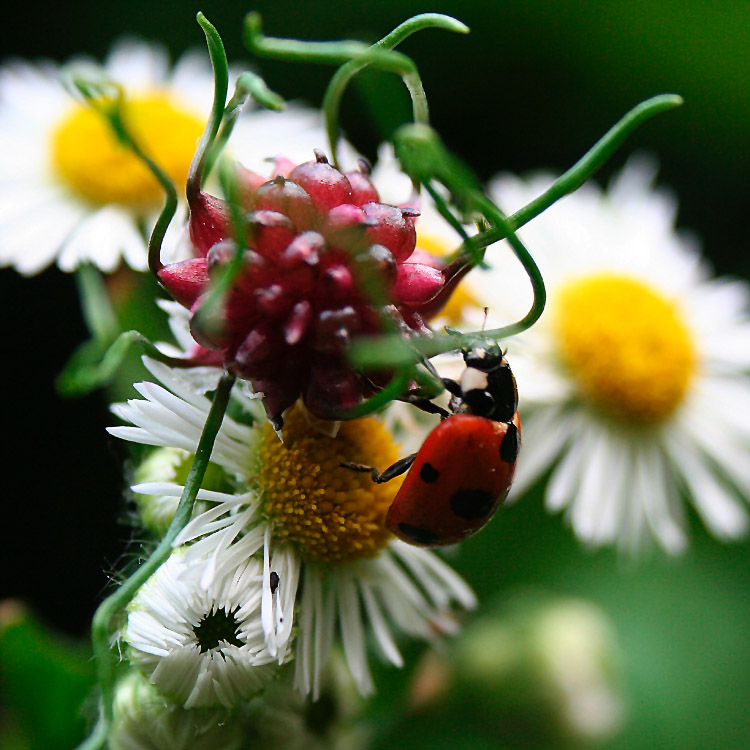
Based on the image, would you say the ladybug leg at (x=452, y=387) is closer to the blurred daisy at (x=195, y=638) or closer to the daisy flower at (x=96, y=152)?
the blurred daisy at (x=195, y=638)

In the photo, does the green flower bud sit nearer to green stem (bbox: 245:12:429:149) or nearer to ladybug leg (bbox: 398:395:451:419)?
ladybug leg (bbox: 398:395:451:419)

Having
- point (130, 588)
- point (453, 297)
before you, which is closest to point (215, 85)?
point (130, 588)

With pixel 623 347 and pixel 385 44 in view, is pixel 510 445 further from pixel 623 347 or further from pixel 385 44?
pixel 623 347

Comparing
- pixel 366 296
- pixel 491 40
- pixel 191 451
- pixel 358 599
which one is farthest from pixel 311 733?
pixel 491 40

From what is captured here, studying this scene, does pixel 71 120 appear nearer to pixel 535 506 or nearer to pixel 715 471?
pixel 535 506

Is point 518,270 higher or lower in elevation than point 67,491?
higher

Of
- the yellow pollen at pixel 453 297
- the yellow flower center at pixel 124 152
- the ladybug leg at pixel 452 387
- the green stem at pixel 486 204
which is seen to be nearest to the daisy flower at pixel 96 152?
the yellow flower center at pixel 124 152

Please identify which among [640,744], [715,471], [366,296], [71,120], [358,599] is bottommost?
[640,744]
